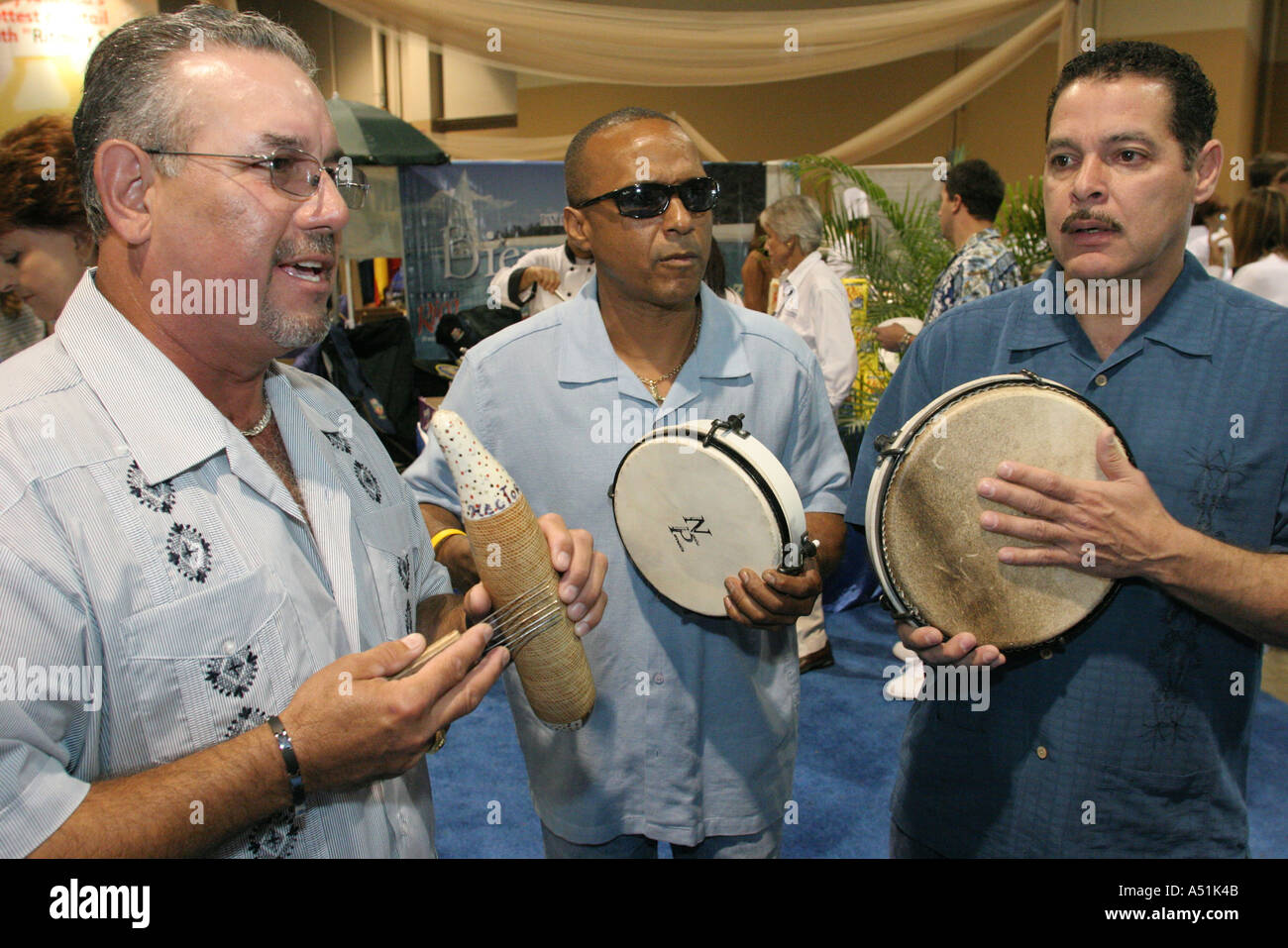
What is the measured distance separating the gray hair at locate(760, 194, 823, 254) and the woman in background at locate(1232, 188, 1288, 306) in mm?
2181

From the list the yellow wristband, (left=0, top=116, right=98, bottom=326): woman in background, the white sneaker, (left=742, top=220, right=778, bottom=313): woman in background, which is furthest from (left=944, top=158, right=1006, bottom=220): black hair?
(left=0, top=116, right=98, bottom=326): woman in background

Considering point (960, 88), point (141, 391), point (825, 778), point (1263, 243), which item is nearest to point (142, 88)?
point (141, 391)

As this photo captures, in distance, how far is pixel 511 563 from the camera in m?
1.49

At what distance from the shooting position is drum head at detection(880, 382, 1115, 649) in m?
1.55

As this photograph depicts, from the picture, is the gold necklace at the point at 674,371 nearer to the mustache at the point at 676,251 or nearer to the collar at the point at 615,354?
the collar at the point at 615,354

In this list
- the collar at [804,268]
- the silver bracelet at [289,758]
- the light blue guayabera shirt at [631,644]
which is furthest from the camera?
the collar at [804,268]

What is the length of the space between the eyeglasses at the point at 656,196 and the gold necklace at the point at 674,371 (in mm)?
261

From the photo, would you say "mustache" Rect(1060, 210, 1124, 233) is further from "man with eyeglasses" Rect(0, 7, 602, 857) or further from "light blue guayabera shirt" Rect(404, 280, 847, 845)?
"man with eyeglasses" Rect(0, 7, 602, 857)

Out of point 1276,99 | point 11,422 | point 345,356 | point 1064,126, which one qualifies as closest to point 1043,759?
point 1064,126

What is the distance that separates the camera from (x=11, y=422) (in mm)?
1171

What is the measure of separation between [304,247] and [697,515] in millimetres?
869

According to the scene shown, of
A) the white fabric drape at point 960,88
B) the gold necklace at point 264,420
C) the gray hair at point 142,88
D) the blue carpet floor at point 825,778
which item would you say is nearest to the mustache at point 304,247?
the gray hair at point 142,88

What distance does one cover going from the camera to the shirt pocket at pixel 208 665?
1.20 meters
